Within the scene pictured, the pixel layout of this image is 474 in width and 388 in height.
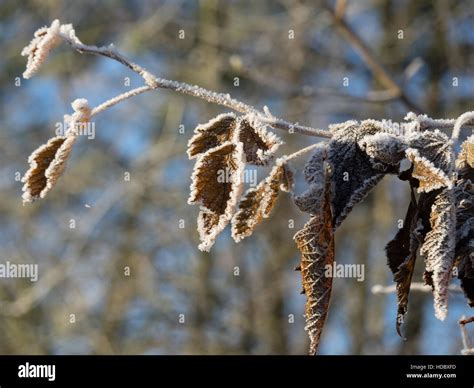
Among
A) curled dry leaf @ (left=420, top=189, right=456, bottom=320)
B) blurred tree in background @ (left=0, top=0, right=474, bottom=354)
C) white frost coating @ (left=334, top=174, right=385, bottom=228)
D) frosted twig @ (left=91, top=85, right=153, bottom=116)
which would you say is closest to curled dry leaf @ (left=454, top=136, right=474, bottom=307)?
curled dry leaf @ (left=420, top=189, right=456, bottom=320)

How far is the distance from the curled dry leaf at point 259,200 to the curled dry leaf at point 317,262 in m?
0.06

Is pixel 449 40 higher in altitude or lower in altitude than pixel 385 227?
higher

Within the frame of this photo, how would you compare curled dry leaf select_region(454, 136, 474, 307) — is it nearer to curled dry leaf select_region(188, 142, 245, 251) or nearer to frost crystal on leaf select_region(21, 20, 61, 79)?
curled dry leaf select_region(188, 142, 245, 251)

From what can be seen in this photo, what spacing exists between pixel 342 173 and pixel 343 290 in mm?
8960

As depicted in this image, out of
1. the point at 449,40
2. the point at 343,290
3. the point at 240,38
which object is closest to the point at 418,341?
the point at 343,290

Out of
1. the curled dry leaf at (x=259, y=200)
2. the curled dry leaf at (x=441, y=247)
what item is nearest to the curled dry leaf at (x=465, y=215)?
the curled dry leaf at (x=441, y=247)

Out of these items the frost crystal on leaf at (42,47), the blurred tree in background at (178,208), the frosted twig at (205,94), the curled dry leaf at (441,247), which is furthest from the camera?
the blurred tree in background at (178,208)

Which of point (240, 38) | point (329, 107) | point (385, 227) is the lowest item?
point (385, 227)

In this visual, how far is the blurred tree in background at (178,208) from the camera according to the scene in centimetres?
821

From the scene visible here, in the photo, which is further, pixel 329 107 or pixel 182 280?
pixel 182 280

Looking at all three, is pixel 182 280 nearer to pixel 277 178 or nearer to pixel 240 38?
pixel 240 38

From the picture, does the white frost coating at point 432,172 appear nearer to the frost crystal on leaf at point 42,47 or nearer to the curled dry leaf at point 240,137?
the curled dry leaf at point 240,137

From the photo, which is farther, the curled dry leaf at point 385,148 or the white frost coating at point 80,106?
the white frost coating at point 80,106

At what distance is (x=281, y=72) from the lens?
8.48m
